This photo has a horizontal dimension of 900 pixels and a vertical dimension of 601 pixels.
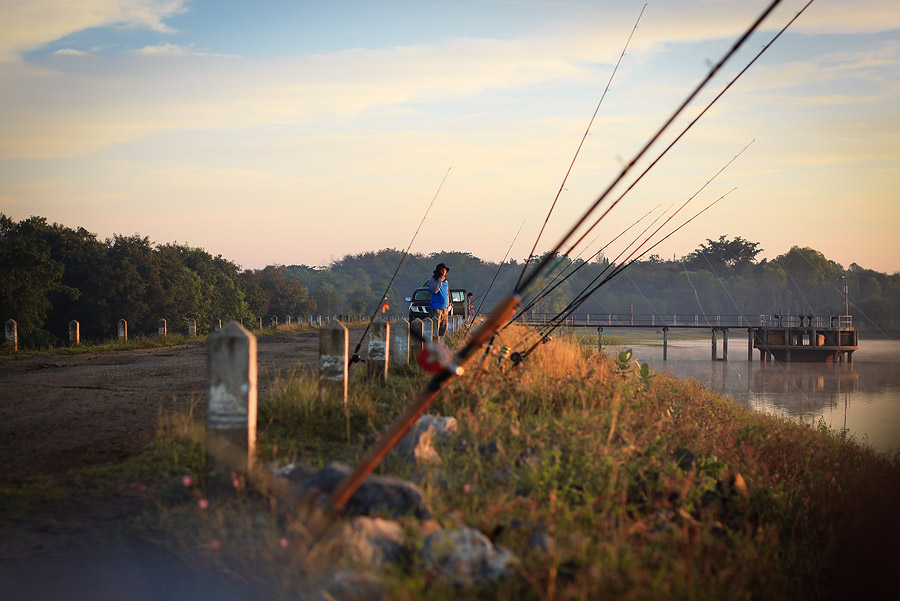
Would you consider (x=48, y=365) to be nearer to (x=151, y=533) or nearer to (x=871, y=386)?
(x=151, y=533)

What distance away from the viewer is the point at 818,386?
40.8m

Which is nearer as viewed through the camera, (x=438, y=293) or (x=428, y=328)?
(x=428, y=328)

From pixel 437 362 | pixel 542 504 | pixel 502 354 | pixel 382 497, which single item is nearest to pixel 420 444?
pixel 542 504

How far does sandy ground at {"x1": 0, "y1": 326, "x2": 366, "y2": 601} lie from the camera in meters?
3.81

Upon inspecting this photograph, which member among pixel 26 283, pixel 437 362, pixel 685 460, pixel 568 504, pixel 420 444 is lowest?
pixel 685 460

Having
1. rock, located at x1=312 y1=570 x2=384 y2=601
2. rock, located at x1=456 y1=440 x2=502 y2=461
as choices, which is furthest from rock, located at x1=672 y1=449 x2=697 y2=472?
rock, located at x1=312 y1=570 x2=384 y2=601

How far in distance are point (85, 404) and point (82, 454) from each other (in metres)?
3.15

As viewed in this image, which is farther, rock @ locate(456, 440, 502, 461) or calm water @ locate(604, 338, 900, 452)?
calm water @ locate(604, 338, 900, 452)

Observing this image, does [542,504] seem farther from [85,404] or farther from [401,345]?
[85,404]

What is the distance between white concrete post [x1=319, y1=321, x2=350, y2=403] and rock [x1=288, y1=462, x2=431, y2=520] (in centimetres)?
282

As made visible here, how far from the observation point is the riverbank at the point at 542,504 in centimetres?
382

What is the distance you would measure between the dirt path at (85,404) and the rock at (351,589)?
3.36 metres

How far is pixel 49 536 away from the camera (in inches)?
169

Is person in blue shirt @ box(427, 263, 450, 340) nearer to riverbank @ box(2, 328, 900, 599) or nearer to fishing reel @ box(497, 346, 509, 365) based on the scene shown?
fishing reel @ box(497, 346, 509, 365)
